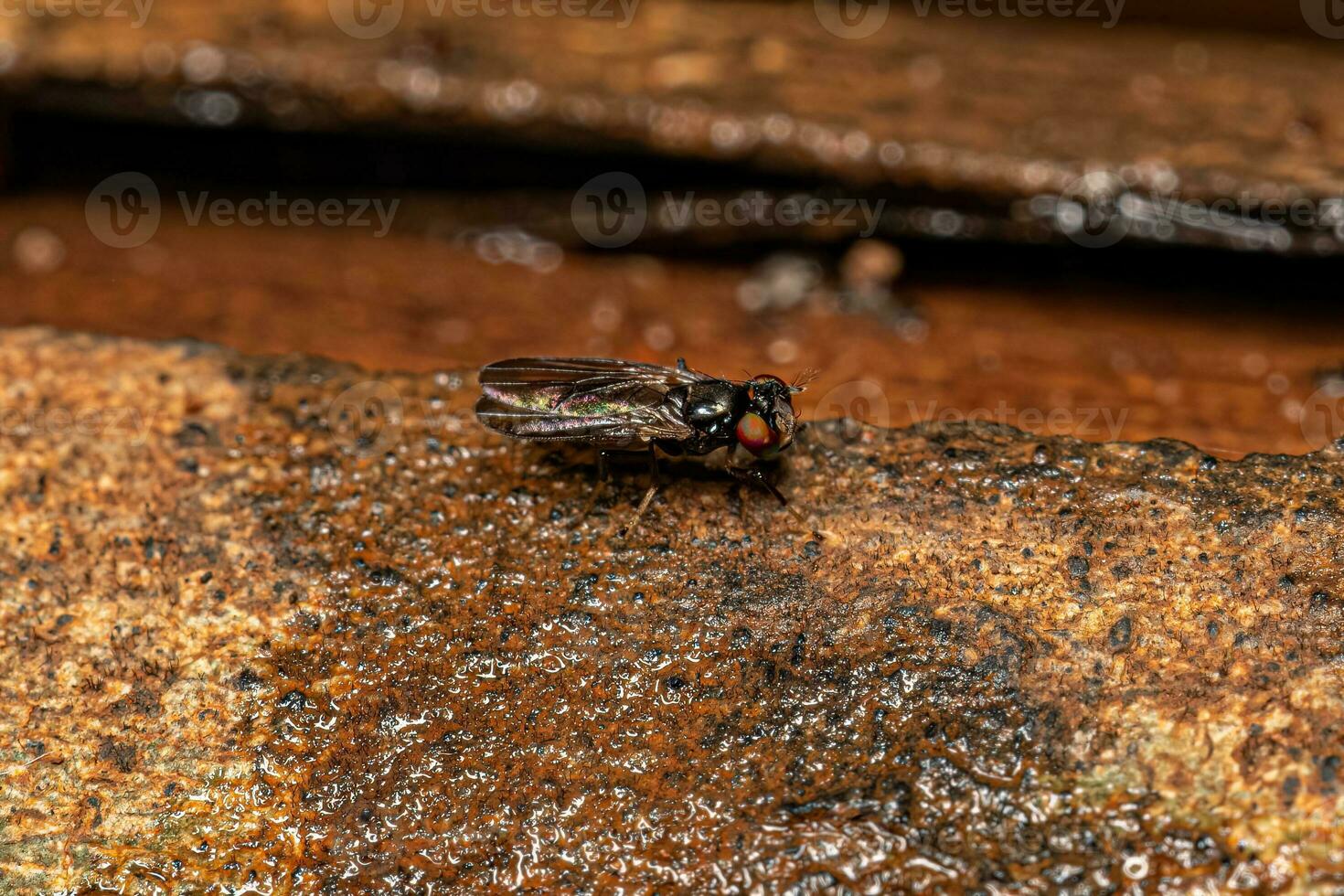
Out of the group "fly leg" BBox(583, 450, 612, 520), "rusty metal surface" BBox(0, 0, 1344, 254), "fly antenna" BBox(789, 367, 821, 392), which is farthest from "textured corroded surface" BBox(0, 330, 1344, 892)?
"rusty metal surface" BBox(0, 0, 1344, 254)

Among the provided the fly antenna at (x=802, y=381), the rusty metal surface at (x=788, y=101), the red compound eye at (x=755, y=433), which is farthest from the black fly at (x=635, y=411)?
the rusty metal surface at (x=788, y=101)

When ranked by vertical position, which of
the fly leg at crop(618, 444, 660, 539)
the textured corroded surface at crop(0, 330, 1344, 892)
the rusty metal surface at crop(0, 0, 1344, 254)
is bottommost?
the textured corroded surface at crop(0, 330, 1344, 892)

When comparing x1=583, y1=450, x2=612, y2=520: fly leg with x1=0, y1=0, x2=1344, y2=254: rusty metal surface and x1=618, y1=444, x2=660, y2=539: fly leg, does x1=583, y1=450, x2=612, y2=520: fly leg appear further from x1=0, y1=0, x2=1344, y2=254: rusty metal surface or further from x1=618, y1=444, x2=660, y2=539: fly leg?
x1=0, y1=0, x2=1344, y2=254: rusty metal surface

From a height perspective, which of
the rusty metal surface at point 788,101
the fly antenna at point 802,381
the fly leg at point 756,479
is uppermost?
the rusty metal surface at point 788,101

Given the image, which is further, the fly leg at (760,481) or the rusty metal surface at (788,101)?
the rusty metal surface at (788,101)

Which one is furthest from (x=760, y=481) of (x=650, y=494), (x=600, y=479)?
(x=600, y=479)

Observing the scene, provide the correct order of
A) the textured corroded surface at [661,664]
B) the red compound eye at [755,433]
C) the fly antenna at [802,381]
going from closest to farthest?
the textured corroded surface at [661,664] → the red compound eye at [755,433] → the fly antenna at [802,381]

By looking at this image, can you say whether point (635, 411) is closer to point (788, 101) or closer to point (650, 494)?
point (650, 494)

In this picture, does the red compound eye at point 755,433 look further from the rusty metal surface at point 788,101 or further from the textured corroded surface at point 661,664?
the rusty metal surface at point 788,101
